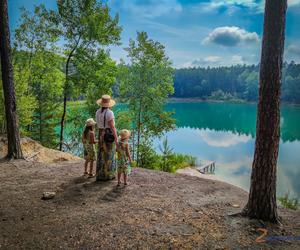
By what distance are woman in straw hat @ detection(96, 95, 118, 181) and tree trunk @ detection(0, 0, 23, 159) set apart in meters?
3.66

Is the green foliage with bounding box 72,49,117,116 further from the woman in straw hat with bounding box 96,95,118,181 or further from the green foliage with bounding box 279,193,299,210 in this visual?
the green foliage with bounding box 279,193,299,210

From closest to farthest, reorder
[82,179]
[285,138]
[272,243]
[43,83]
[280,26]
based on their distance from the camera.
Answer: [272,243]
[280,26]
[82,179]
[43,83]
[285,138]

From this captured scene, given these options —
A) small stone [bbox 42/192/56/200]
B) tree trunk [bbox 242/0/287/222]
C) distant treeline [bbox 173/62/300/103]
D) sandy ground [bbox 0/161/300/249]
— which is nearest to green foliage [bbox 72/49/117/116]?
sandy ground [bbox 0/161/300/249]

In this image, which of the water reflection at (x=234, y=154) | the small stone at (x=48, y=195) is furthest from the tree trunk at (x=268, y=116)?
the water reflection at (x=234, y=154)

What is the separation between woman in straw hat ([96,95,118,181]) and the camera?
246 inches

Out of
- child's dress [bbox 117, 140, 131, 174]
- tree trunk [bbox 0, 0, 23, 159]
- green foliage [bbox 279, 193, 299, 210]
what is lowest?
green foliage [bbox 279, 193, 299, 210]

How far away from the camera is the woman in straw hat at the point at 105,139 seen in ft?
20.5

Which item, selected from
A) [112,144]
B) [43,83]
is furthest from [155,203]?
[43,83]

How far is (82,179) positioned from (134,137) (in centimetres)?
1317

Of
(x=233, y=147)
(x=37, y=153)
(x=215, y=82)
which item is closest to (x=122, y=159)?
(x=37, y=153)

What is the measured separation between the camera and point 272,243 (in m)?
4.07

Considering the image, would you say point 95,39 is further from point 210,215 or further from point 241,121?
point 241,121

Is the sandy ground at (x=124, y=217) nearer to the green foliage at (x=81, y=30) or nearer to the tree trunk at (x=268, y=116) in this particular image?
the tree trunk at (x=268, y=116)

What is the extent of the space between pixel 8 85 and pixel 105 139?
4105 millimetres
